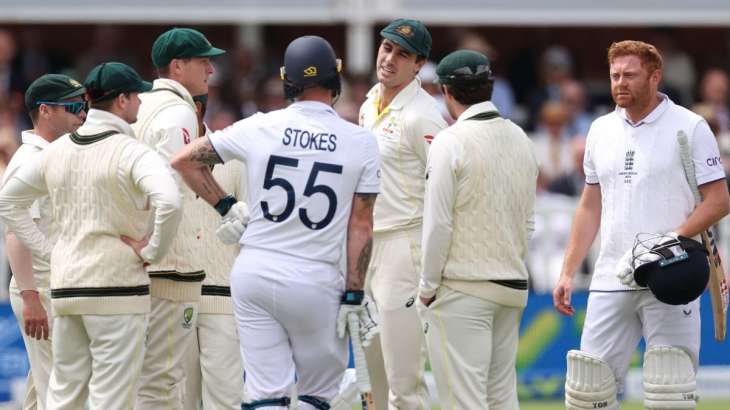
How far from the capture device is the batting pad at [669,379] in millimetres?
7816

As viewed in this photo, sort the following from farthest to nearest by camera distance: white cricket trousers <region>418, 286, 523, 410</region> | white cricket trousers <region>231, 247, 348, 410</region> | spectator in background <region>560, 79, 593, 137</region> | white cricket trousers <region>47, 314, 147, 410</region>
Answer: spectator in background <region>560, 79, 593, 137</region> < white cricket trousers <region>418, 286, 523, 410</region> < white cricket trousers <region>47, 314, 147, 410</region> < white cricket trousers <region>231, 247, 348, 410</region>

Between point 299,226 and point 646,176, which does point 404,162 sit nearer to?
point 646,176

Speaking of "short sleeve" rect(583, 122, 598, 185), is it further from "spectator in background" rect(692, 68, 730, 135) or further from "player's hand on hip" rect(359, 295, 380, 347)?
"spectator in background" rect(692, 68, 730, 135)

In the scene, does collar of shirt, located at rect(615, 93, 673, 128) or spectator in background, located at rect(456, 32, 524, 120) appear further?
spectator in background, located at rect(456, 32, 524, 120)

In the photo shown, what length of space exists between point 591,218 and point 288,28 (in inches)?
481

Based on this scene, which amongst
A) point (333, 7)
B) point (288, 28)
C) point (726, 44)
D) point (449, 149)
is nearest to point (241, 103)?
point (333, 7)

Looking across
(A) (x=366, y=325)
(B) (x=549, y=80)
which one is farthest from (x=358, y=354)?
(B) (x=549, y=80)

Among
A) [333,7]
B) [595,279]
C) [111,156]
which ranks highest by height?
[333,7]

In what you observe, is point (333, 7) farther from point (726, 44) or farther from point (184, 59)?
point (184, 59)

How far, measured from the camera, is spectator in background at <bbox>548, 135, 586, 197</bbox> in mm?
14883

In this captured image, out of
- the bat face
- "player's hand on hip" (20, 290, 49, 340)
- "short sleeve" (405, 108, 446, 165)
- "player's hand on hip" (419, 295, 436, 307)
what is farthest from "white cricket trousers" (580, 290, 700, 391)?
"player's hand on hip" (20, 290, 49, 340)

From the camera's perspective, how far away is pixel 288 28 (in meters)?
20.2

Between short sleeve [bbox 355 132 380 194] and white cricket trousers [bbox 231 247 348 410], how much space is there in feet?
1.42

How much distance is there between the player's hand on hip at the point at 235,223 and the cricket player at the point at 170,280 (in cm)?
98
